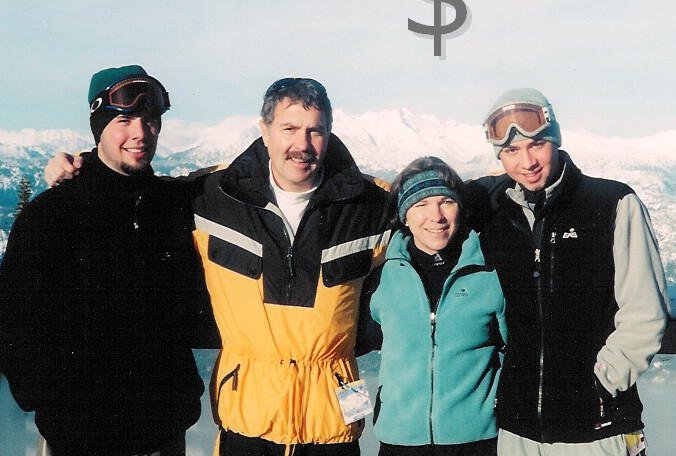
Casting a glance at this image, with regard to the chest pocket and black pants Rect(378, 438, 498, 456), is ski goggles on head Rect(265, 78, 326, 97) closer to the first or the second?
the chest pocket

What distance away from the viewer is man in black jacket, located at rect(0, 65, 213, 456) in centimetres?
259

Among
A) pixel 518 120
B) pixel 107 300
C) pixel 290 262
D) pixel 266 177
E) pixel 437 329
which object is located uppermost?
pixel 518 120

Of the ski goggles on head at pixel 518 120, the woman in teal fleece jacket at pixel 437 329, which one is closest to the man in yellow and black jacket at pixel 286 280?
the woman in teal fleece jacket at pixel 437 329

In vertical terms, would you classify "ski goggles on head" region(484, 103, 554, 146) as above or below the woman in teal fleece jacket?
above

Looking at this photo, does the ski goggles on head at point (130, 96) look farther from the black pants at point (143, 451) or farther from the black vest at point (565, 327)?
the black vest at point (565, 327)

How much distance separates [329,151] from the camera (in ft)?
9.98

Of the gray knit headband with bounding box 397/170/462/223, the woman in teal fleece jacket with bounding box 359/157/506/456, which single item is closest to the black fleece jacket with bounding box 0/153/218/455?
the woman in teal fleece jacket with bounding box 359/157/506/456

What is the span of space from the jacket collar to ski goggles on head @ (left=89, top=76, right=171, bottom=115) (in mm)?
442

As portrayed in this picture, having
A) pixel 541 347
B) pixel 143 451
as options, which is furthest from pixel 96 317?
pixel 541 347

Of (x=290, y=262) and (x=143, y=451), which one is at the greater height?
(x=290, y=262)

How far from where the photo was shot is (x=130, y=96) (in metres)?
2.81

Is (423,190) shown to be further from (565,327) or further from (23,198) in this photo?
(23,198)

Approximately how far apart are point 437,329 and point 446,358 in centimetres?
12

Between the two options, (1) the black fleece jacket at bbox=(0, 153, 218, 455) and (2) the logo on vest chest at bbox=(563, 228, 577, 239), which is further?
(2) the logo on vest chest at bbox=(563, 228, 577, 239)
